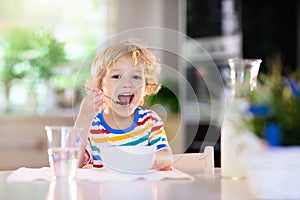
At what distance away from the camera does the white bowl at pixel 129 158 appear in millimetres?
1314

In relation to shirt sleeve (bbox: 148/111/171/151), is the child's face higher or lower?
higher

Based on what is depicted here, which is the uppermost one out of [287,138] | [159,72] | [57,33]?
[57,33]

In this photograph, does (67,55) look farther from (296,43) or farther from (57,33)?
(296,43)

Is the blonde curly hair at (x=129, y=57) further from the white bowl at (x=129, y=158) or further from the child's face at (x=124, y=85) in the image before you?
the white bowl at (x=129, y=158)

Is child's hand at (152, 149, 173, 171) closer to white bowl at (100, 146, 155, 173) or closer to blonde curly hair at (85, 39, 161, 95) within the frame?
white bowl at (100, 146, 155, 173)

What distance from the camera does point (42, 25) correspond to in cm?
445

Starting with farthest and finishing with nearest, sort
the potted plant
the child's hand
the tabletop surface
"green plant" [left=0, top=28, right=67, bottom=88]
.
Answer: "green plant" [left=0, top=28, right=67, bottom=88] → the child's hand → the tabletop surface → the potted plant

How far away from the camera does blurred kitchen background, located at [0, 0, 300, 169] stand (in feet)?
12.0

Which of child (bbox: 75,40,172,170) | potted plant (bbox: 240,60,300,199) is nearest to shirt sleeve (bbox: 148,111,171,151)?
child (bbox: 75,40,172,170)

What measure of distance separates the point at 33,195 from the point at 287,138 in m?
0.48

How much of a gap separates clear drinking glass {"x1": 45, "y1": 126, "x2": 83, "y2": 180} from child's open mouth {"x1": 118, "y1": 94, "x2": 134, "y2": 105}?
28 cm

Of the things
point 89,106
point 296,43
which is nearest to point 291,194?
point 89,106

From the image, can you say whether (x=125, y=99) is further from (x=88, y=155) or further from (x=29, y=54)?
(x=29, y=54)

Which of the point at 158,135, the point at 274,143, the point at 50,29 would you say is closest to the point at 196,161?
the point at 158,135
